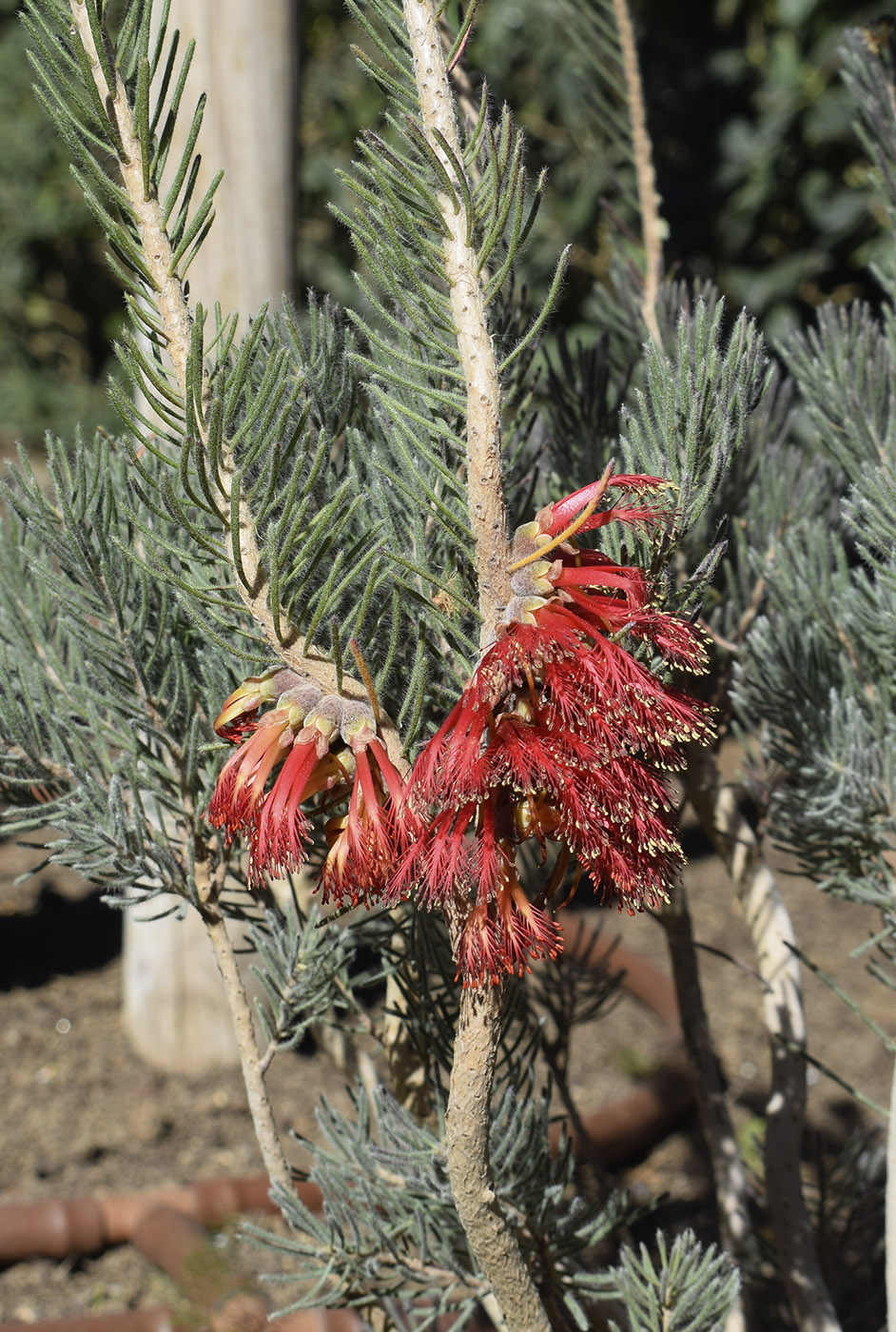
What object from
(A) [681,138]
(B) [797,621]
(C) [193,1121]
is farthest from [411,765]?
(A) [681,138]

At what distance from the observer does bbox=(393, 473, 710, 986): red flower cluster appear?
38 cm

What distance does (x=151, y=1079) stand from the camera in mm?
1897

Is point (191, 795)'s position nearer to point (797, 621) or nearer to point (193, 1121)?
point (797, 621)

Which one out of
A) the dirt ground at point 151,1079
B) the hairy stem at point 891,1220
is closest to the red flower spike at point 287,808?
the hairy stem at point 891,1220

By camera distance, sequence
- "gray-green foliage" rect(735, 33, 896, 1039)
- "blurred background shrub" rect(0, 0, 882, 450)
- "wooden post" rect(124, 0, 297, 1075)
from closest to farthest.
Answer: "gray-green foliage" rect(735, 33, 896, 1039)
"wooden post" rect(124, 0, 297, 1075)
"blurred background shrub" rect(0, 0, 882, 450)

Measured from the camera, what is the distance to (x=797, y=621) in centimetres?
67

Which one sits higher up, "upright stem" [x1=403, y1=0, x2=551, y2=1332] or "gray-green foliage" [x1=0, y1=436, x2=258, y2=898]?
"upright stem" [x1=403, y1=0, x2=551, y2=1332]

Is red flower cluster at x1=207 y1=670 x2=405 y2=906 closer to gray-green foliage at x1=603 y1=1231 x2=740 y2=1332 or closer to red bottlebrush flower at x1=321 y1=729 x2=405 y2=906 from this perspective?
red bottlebrush flower at x1=321 y1=729 x2=405 y2=906

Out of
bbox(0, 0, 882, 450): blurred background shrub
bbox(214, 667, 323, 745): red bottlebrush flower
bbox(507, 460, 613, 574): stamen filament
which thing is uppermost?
bbox(0, 0, 882, 450): blurred background shrub

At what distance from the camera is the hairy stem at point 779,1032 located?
2.63 ft

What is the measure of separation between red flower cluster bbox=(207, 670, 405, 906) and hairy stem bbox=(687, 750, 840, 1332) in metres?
0.41

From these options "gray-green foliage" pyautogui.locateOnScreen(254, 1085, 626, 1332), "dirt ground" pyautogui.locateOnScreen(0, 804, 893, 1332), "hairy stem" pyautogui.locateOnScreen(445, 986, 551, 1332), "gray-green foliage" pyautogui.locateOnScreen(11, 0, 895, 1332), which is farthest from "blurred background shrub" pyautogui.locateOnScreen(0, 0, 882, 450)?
"hairy stem" pyautogui.locateOnScreen(445, 986, 551, 1332)

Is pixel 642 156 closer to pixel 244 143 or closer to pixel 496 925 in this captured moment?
pixel 496 925

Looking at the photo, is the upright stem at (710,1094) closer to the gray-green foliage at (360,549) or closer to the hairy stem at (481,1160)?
the gray-green foliage at (360,549)
